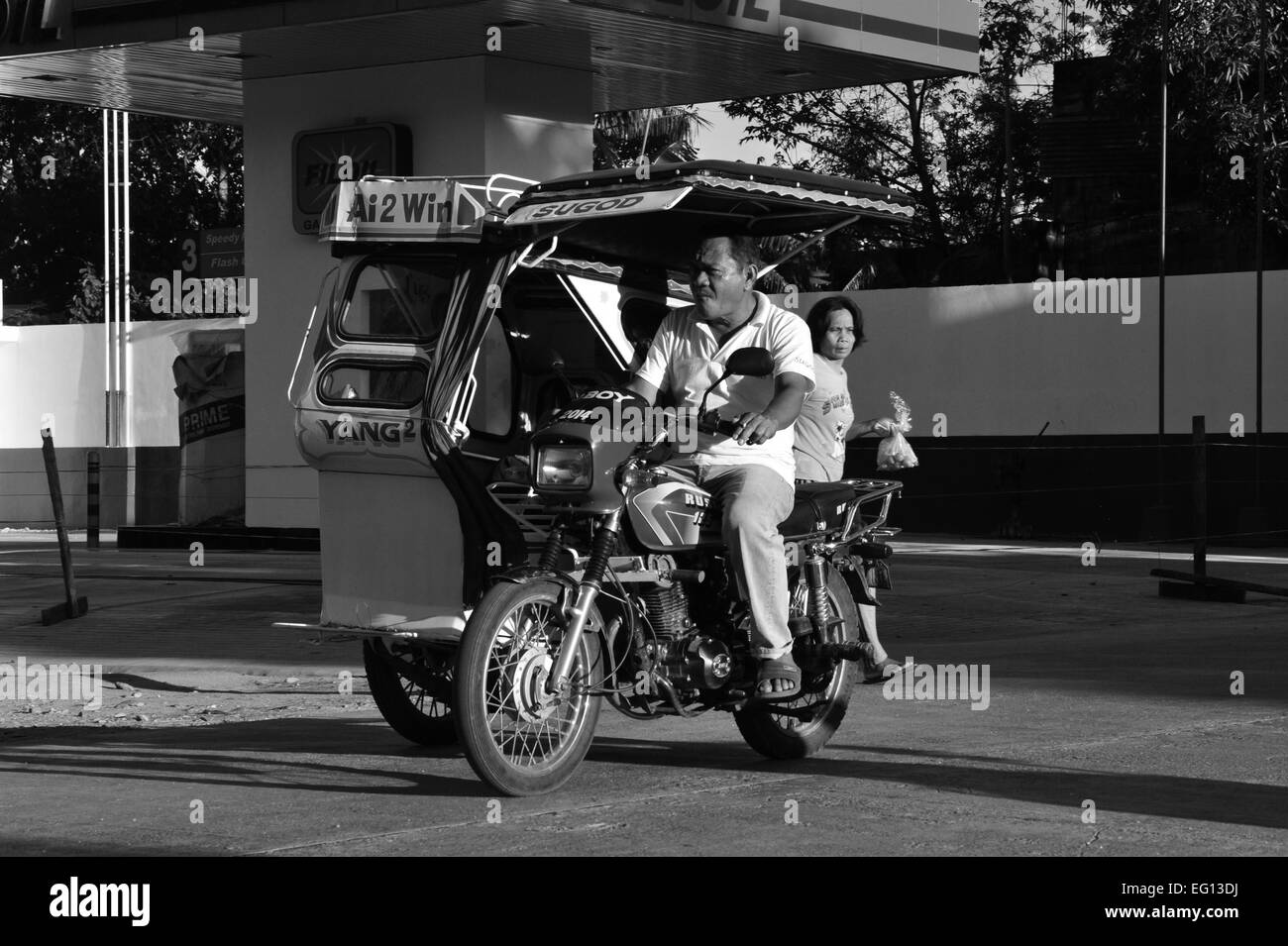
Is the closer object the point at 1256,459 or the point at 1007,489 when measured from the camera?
the point at 1256,459

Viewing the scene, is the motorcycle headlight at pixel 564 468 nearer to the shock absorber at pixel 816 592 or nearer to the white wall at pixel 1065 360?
the shock absorber at pixel 816 592

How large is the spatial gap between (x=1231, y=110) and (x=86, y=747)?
23153 millimetres

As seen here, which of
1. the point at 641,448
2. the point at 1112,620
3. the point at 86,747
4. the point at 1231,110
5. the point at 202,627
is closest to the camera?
the point at 641,448

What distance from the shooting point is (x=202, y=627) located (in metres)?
13.3

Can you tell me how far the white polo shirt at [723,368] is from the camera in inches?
271

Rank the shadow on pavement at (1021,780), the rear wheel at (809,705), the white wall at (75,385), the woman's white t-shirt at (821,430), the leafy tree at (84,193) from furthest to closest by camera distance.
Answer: the leafy tree at (84,193)
the white wall at (75,385)
the woman's white t-shirt at (821,430)
the rear wheel at (809,705)
the shadow on pavement at (1021,780)

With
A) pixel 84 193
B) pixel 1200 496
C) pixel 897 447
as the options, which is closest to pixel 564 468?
pixel 897 447

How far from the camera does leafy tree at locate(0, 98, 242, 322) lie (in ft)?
156

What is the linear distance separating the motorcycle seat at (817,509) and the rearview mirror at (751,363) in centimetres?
90

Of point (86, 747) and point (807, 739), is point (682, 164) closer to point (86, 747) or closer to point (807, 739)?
point (807, 739)

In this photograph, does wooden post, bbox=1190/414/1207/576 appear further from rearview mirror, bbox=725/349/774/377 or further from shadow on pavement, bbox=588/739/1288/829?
rearview mirror, bbox=725/349/774/377

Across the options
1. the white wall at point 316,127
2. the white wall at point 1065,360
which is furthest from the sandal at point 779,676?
the white wall at point 1065,360

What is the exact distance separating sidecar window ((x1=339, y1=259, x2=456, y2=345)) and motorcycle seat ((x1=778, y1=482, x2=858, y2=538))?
62.9 inches
